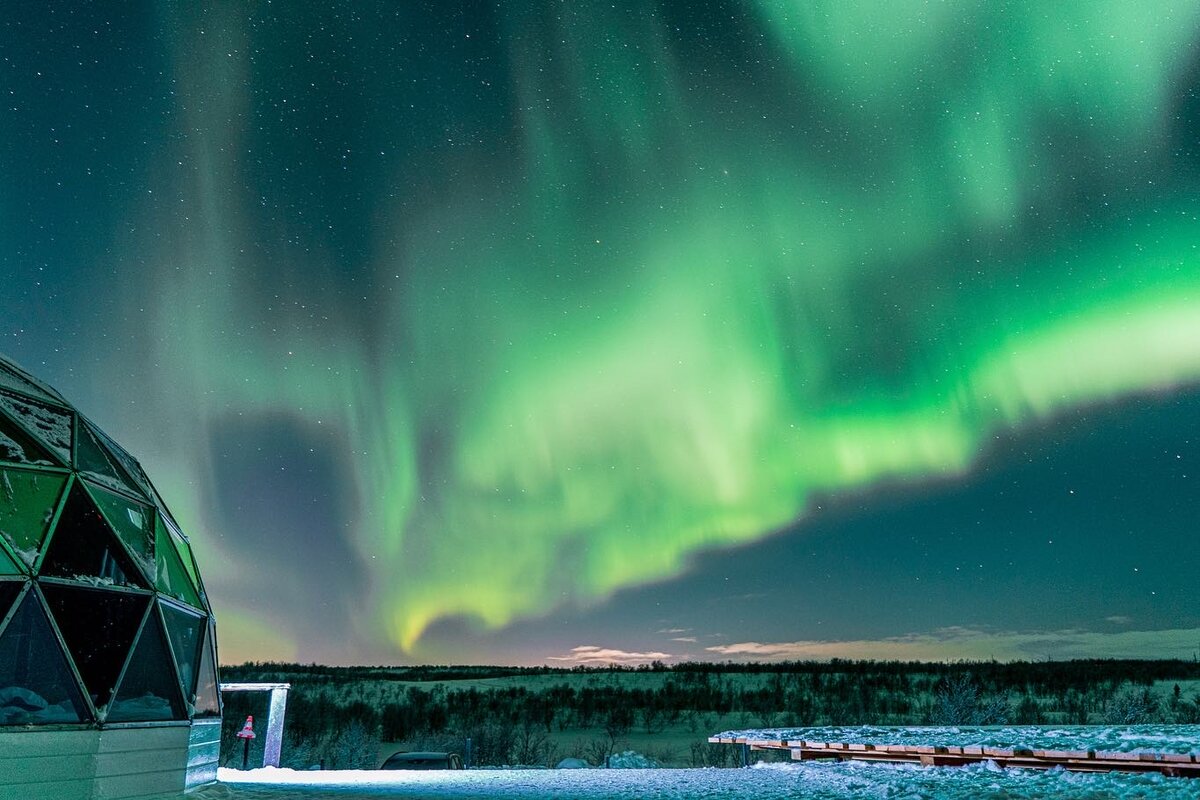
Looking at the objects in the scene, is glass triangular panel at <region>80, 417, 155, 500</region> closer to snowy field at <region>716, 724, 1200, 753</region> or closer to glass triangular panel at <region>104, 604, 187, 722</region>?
glass triangular panel at <region>104, 604, 187, 722</region>

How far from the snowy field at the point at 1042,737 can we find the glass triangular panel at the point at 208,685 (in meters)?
12.8

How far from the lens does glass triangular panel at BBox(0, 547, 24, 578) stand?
9.53m

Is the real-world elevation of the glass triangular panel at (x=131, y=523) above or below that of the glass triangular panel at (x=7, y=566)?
above

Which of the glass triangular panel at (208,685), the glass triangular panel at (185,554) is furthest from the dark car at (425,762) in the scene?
the glass triangular panel at (185,554)

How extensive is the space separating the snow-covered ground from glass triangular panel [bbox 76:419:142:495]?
14759 mm

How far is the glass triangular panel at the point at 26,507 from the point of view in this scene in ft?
32.2

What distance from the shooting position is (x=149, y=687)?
10961 mm

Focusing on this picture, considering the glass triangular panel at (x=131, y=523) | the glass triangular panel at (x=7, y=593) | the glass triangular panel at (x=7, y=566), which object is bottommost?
the glass triangular panel at (x=7, y=593)

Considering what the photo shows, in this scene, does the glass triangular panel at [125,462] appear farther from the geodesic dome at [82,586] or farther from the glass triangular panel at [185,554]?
the glass triangular panel at [185,554]

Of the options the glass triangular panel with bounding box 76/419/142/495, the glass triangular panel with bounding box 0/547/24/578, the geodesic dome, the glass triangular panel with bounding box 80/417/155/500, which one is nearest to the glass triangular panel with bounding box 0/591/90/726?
the geodesic dome

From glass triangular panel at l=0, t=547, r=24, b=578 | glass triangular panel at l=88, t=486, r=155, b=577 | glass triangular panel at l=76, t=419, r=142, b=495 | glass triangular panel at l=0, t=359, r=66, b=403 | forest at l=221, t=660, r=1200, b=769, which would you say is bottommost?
forest at l=221, t=660, r=1200, b=769

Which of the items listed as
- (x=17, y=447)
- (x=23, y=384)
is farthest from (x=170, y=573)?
(x=23, y=384)

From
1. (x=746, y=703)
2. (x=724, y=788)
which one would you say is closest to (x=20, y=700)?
(x=724, y=788)

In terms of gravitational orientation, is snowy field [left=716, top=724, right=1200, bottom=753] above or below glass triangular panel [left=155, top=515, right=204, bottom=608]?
below
